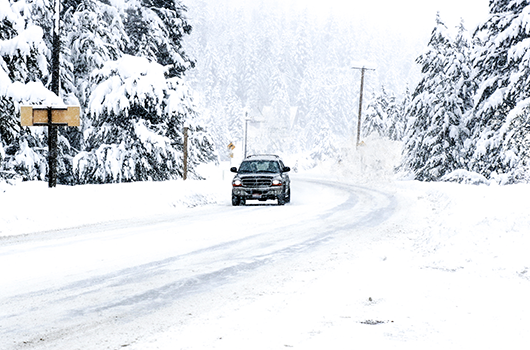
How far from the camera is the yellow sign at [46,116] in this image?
15.9 metres

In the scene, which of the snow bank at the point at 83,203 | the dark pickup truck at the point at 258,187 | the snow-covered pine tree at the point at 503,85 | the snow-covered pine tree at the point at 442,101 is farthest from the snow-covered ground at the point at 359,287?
the snow-covered pine tree at the point at 442,101

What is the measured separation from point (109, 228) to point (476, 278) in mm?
8569

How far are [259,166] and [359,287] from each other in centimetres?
1505

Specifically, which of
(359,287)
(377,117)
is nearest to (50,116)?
(359,287)

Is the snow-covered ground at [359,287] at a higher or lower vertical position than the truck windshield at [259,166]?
lower

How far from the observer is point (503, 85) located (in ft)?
97.6

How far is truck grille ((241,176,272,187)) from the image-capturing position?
20.3m

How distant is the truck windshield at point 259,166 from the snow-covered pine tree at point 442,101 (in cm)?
2003

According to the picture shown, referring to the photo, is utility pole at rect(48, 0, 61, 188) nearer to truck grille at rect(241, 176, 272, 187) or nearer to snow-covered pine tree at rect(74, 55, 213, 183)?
snow-covered pine tree at rect(74, 55, 213, 183)

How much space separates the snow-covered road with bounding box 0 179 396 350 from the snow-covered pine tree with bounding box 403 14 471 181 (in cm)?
2542

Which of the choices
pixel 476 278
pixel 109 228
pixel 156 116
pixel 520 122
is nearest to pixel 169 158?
pixel 156 116

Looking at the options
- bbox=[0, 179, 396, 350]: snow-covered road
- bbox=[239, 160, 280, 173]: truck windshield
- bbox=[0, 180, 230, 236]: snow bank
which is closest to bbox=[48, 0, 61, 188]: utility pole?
bbox=[0, 180, 230, 236]: snow bank

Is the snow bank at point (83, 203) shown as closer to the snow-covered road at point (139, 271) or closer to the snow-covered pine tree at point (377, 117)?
the snow-covered road at point (139, 271)

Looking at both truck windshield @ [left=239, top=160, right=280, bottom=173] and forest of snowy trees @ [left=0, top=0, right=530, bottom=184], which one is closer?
truck windshield @ [left=239, top=160, right=280, bottom=173]
